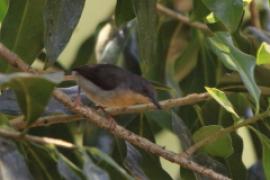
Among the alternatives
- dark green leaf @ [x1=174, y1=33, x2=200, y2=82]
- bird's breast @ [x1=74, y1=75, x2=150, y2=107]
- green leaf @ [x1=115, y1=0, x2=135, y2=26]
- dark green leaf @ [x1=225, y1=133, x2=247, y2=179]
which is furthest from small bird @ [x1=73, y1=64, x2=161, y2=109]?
dark green leaf @ [x1=174, y1=33, x2=200, y2=82]

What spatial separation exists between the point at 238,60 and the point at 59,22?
0.86ft

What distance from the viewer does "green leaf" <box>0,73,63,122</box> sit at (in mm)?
656

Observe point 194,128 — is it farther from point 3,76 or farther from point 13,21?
point 3,76

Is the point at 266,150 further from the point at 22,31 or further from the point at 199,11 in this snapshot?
the point at 22,31

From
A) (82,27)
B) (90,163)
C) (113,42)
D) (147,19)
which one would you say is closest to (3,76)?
(90,163)

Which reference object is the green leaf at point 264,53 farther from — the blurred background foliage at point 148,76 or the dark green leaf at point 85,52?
the dark green leaf at point 85,52

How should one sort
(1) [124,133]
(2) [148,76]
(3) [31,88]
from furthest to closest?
(2) [148,76] → (1) [124,133] → (3) [31,88]

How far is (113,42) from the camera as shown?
1510mm

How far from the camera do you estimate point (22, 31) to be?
1.01 metres

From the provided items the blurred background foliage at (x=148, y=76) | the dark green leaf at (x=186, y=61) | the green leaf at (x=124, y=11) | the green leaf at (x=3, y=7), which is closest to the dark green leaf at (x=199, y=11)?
the blurred background foliage at (x=148, y=76)

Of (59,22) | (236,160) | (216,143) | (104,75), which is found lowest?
(236,160)

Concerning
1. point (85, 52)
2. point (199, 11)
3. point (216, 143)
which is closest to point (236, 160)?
point (216, 143)

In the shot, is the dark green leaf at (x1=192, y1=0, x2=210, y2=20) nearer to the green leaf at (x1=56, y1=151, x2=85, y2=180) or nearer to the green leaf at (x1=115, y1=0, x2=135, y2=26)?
the green leaf at (x1=115, y1=0, x2=135, y2=26)

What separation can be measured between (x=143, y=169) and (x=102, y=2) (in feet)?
3.47
